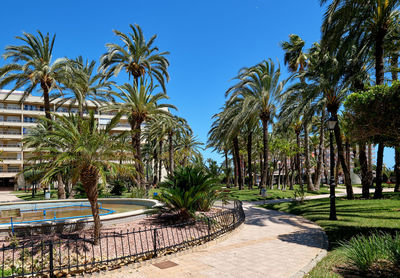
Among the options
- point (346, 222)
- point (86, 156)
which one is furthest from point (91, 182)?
point (346, 222)

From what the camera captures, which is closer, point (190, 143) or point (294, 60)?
point (294, 60)

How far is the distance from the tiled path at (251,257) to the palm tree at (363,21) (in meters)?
5.41

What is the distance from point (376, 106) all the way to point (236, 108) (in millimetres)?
15775

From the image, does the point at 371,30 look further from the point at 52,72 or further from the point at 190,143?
the point at 190,143

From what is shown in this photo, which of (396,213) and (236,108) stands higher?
(236,108)

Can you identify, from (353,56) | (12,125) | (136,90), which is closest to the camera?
(353,56)

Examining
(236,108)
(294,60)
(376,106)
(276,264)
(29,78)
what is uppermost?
(294,60)

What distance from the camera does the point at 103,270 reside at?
243 inches

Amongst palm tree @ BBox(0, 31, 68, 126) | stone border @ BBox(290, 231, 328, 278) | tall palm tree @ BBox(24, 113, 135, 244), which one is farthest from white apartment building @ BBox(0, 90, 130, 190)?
stone border @ BBox(290, 231, 328, 278)

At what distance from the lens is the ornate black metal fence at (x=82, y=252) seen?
19.1 ft

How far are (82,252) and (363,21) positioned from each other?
1698 cm

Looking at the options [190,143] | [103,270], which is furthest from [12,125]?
[103,270]

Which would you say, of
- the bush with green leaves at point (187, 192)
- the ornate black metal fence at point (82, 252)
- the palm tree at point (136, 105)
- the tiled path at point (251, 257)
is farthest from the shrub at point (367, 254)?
the palm tree at point (136, 105)

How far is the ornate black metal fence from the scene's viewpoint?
229 inches
